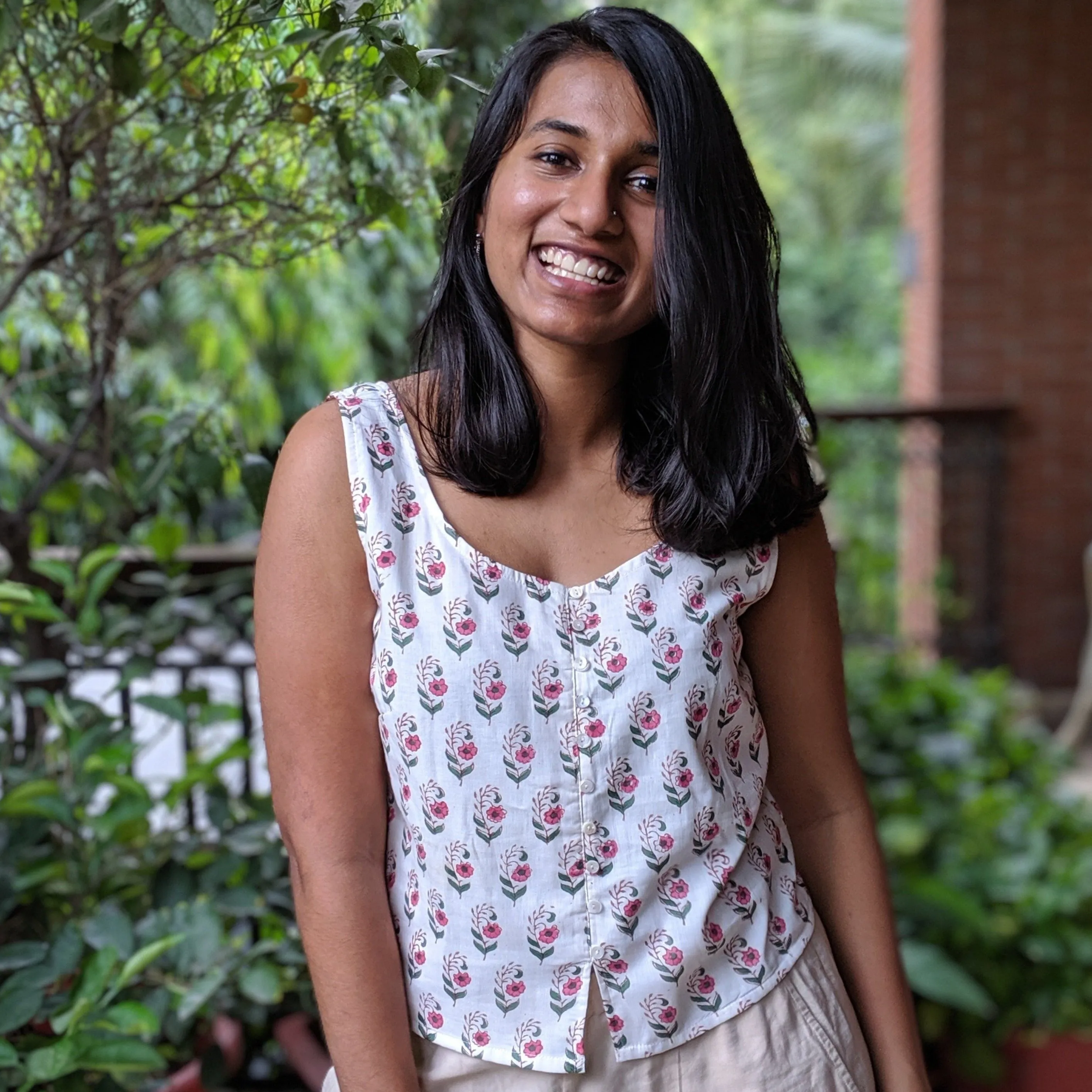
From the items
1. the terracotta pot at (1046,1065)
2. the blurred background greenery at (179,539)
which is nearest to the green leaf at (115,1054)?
the blurred background greenery at (179,539)

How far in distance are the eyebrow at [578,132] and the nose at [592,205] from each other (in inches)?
1.2

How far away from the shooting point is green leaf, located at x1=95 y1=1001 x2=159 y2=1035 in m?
1.35

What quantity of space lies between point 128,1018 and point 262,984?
0.81 feet

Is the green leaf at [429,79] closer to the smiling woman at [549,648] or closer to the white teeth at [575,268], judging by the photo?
the smiling woman at [549,648]

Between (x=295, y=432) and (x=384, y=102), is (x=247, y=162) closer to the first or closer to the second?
Answer: (x=384, y=102)

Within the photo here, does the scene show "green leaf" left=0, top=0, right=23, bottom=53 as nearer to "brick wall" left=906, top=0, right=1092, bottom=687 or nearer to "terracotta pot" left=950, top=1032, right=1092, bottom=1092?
"terracotta pot" left=950, top=1032, right=1092, bottom=1092

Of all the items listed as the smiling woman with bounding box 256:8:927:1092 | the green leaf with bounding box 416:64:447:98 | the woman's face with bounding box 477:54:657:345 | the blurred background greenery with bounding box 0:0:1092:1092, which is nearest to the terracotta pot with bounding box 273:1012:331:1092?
the blurred background greenery with bounding box 0:0:1092:1092

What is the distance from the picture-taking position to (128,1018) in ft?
4.45

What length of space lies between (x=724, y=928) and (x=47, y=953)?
0.74 meters

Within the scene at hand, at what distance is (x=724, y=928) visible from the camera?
1.15 meters

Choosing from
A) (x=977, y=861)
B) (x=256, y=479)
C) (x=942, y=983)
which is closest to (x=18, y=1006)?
(x=256, y=479)

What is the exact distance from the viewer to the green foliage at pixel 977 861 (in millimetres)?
2320

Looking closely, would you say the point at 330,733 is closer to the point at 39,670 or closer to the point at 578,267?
the point at 578,267

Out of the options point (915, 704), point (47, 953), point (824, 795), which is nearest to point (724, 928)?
point (824, 795)
